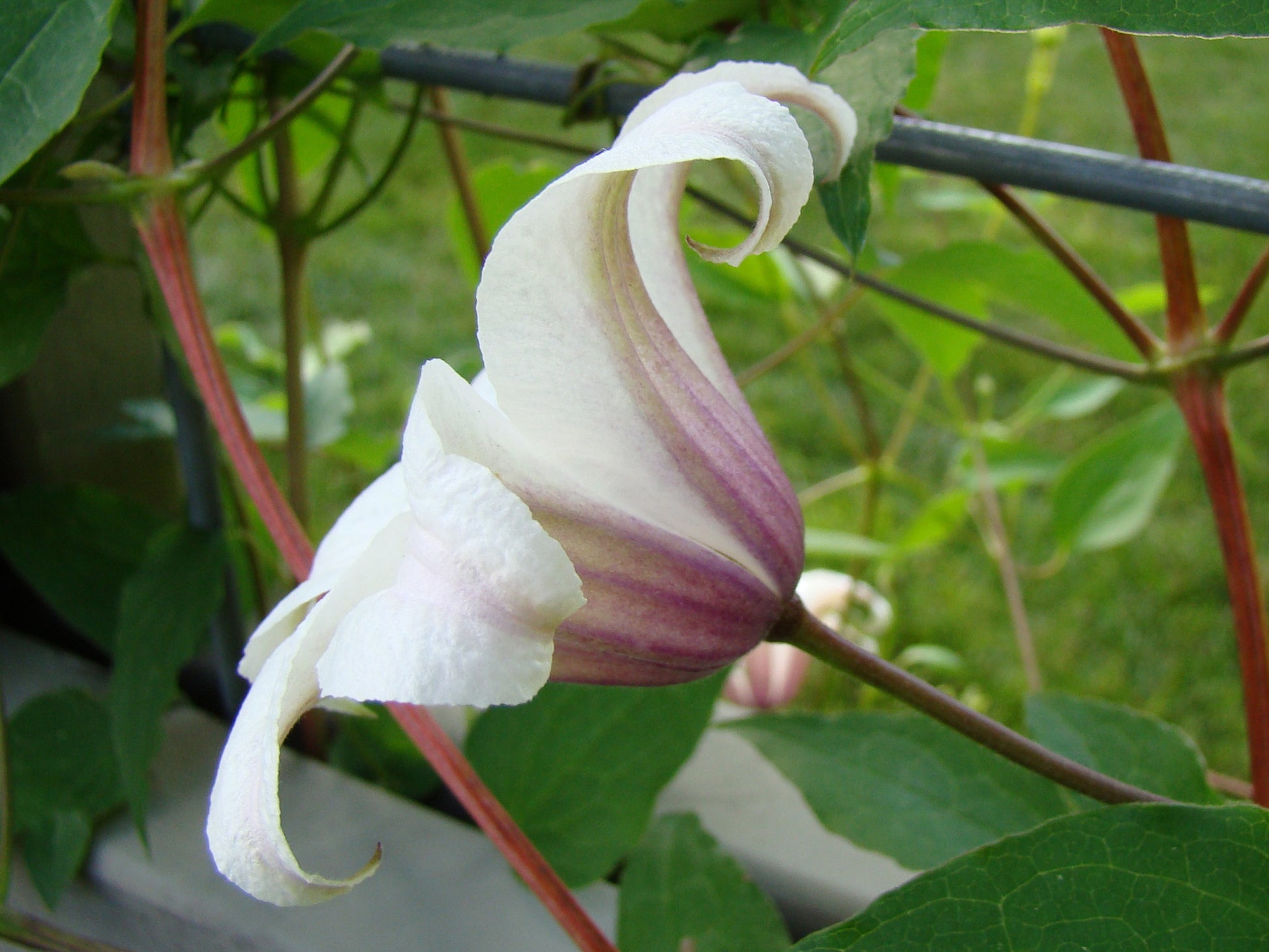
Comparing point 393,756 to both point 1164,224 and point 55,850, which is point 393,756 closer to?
point 55,850

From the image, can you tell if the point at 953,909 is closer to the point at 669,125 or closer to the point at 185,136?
the point at 669,125

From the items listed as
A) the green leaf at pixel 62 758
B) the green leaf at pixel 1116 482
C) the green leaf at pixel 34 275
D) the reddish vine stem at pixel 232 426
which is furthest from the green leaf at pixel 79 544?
the green leaf at pixel 1116 482

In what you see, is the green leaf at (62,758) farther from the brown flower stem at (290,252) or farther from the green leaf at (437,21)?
the green leaf at (437,21)

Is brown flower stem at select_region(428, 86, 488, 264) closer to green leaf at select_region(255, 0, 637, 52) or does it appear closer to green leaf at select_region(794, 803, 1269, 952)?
green leaf at select_region(255, 0, 637, 52)

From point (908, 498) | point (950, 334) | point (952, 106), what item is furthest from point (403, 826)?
point (952, 106)

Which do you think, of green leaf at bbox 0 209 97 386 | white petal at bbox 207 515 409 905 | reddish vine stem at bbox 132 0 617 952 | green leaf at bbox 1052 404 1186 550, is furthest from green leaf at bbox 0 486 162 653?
green leaf at bbox 1052 404 1186 550

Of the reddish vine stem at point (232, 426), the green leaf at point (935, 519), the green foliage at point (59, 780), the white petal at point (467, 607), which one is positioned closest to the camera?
the white petal at point (467, 607)
